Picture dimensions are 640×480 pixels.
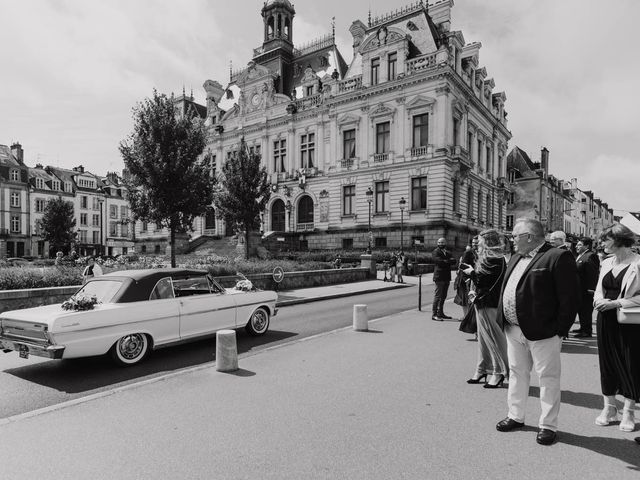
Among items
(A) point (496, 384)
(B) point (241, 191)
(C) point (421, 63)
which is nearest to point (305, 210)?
(B) point (241, 191)

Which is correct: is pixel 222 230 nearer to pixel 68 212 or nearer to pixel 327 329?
pixel 68 212

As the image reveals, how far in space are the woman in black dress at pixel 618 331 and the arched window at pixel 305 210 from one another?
38602 millimetres

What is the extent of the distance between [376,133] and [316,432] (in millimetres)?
36739

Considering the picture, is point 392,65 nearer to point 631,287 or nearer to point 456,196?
point 456,196

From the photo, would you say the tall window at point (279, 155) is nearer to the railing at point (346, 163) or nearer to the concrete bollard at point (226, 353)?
the railing at point (346, 163)

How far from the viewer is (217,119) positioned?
2047 inches

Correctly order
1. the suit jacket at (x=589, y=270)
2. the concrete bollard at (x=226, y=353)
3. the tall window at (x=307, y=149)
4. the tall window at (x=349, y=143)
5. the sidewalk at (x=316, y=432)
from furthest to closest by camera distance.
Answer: the tall window at (x=307, y=149) < the tall window at (x=349, y=143) < the suit jacket at (x=589, y=270) < the concrete bollard at (x=226, y=353) < the sidewalk at (x=316, y=432)

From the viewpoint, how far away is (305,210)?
43.4 meters

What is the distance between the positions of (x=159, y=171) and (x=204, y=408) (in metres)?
16.5

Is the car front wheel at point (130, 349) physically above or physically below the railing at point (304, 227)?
below

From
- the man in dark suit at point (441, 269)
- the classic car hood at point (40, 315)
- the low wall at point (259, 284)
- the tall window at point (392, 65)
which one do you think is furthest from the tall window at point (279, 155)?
the classic car hood at point (40, 315)

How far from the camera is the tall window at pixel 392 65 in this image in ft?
122

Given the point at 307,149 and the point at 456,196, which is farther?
the point at 307,149

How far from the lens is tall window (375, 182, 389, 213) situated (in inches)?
1491
